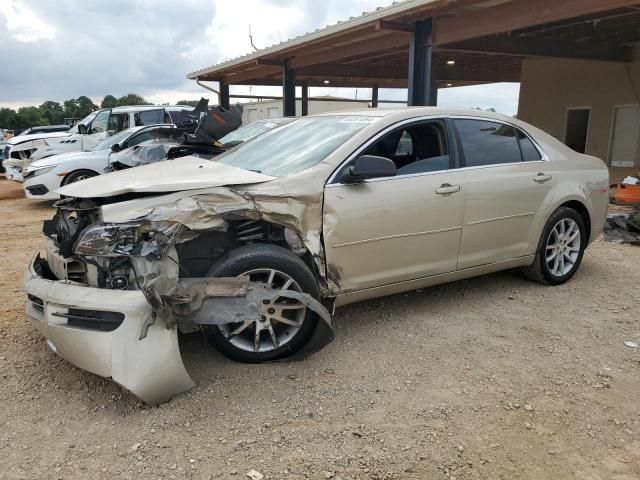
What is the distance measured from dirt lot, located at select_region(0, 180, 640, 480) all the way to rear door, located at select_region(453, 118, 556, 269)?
0.58 meters

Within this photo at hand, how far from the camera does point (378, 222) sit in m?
3.73

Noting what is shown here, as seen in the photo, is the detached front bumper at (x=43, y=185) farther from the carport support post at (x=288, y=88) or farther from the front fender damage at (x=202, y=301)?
the front fender damage at (x=202, y=301)

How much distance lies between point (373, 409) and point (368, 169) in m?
1.53

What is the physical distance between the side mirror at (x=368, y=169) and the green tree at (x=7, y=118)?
64.4 meters

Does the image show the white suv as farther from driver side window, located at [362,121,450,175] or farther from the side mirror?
the side mirror

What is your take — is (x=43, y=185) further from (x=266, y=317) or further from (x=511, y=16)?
(x=511, y=16)

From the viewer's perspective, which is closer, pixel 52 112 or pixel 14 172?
pixel 14 172

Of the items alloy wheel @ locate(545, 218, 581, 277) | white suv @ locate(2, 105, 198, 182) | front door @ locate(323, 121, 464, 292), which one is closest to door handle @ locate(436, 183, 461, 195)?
front door @ locate(323, 121, 464, 292)

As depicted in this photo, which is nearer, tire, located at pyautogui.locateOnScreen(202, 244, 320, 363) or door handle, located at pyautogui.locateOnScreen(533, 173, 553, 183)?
tire, located at pyautogui.locateOnScreen(202, 244, 320, 363)

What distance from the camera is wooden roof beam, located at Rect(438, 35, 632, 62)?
1077 centimetres

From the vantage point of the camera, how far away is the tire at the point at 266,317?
10.6 feet

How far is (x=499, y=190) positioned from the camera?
4.38m

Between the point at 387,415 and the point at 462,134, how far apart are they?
242 cm

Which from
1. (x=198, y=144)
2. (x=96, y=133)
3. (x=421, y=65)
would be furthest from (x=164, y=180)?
(x=96, y=133)
